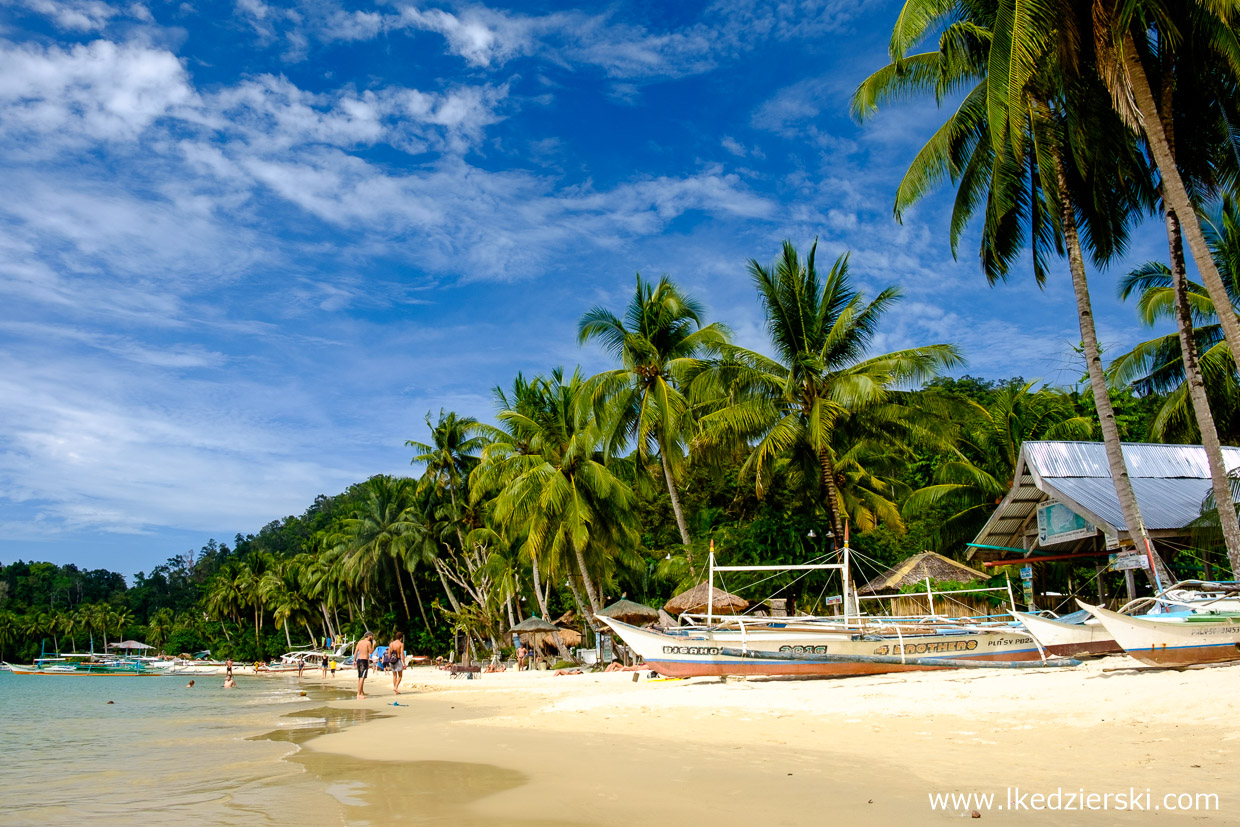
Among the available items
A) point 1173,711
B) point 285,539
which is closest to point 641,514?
point 1173,711

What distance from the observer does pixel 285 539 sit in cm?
10138

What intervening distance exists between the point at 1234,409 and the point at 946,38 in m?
14.2

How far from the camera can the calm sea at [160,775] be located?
6.38m

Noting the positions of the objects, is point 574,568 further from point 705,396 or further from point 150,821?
point 150,821

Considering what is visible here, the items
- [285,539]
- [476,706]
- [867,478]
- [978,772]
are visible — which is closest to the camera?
[978,772]

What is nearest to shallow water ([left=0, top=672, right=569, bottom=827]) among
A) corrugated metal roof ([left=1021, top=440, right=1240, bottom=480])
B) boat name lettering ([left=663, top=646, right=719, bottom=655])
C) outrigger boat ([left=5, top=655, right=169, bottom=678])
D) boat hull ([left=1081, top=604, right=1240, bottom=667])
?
boat name lettering ([left=663, top=646, right=719, bottom=655])

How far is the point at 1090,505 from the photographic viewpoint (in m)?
16.2

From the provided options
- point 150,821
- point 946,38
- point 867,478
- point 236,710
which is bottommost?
point 236,710

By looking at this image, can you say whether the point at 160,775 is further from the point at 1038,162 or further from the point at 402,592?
the point at 402,592

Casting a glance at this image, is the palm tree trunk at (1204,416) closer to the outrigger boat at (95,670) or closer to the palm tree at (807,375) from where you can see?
the palm tree at (807,375)

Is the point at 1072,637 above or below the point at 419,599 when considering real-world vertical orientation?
below

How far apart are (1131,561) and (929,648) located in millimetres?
3730

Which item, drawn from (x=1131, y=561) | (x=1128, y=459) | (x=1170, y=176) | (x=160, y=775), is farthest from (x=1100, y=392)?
(x=160, y=775)

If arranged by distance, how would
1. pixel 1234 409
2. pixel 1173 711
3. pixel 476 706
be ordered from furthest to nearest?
1. pixel 1234 409
2. pixel 476 706
3. pixel 1173 711
